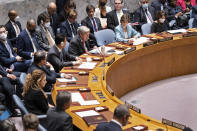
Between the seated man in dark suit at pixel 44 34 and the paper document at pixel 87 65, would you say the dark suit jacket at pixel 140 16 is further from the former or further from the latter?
the paper document at pixel 87 65

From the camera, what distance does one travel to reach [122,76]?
617 centimetres

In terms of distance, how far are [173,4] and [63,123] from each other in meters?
6.43

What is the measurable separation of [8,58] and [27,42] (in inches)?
21.4

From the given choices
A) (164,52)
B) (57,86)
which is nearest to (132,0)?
(164,52)

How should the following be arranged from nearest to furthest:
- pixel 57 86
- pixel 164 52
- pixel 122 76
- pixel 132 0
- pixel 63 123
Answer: pixel 63 123 → pixel 57 86 → pixel 122 76 → pixel 164 52 → pixel 132 0

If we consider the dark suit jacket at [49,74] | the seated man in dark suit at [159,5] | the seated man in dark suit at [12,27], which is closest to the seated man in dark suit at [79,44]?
the dark suit jacket at [49,74]

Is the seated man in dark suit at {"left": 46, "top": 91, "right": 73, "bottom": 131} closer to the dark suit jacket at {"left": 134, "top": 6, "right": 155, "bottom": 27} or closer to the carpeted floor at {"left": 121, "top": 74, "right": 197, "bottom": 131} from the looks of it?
the carpeted floor at {"left": 121, "top": 74, "right": 197, "bottom": 131}

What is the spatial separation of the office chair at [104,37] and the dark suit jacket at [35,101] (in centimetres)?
315

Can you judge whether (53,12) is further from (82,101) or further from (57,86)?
(82,101)

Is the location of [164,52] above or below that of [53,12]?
below

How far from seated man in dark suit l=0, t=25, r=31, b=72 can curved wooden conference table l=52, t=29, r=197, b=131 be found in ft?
3.97

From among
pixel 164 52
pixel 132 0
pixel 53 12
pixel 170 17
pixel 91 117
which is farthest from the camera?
pixel 132 0

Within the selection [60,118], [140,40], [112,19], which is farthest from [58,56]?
[112,19]

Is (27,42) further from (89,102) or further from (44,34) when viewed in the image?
(89,102)
